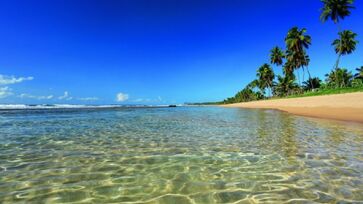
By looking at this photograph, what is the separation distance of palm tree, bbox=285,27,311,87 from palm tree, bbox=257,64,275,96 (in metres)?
23.0

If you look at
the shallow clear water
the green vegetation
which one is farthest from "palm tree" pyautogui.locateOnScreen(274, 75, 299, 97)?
the shallow clear water

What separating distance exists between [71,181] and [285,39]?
6229 centimetres

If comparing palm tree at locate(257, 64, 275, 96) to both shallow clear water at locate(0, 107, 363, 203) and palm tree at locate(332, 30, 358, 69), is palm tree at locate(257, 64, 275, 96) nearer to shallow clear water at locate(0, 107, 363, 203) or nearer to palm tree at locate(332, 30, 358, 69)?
palm tree at locate(332, 30, 358, 69)

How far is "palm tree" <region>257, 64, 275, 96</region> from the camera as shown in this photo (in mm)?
81938

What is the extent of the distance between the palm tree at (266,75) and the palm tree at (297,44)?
75.4ft

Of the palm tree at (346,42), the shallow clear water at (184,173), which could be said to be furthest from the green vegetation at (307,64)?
the shallow clear water at (184,173)

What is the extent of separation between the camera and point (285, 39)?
56.8 metres

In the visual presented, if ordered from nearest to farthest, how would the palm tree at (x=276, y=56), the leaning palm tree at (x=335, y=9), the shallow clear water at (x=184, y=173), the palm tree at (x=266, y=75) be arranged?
the shallow clear water at (x=184, y=173)
the leaning palm tree at (x=335, y=9)
the palm tree at (x=276, y=56)
the palm tree at (x=266, y=75)

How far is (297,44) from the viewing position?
55.1 metres

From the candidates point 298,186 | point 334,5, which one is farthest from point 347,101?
point 334,5

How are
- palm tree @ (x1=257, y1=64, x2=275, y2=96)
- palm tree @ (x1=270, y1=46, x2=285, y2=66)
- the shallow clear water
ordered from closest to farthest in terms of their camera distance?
the shallow clear water → palm tree @ (x1=270, y1=46, x2=285, y2=66) → palm tree @ (x1=257, y1=64, x2=275, y2=96)

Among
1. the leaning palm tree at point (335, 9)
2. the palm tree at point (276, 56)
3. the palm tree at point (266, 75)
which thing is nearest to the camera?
the leaning palm tree at point (335, 9)

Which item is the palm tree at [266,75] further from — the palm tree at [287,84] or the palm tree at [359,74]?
the palm tree at [359,74]

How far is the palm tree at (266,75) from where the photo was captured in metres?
81.9
